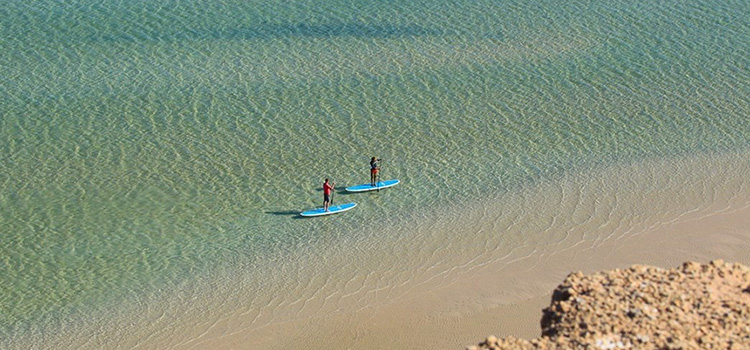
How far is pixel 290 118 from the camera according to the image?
36156 millimetres

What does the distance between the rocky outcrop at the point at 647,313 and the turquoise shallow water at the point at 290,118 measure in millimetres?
10242

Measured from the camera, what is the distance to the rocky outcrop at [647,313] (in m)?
15.4

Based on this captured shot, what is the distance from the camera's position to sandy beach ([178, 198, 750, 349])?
2373cm

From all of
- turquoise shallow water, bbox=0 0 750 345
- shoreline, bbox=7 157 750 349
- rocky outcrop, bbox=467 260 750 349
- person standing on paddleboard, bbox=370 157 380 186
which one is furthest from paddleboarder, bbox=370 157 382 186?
rocky outcrop, bbox=467 260 750 349

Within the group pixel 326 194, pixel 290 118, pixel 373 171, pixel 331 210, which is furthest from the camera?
pixel 290 118

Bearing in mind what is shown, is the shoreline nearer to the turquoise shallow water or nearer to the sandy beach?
the sandy beach

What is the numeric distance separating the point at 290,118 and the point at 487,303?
13239mm

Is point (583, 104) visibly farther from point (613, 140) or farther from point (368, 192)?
point (368, 192)

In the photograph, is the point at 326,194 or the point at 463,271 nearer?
the point at 463,271

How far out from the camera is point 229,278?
86.5 ft

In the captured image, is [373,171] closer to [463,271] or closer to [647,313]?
[463,271]

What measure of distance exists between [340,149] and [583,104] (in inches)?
358

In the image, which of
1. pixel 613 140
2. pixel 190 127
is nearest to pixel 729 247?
pixel 613 140

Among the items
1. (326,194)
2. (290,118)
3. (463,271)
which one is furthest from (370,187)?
(290,118)
